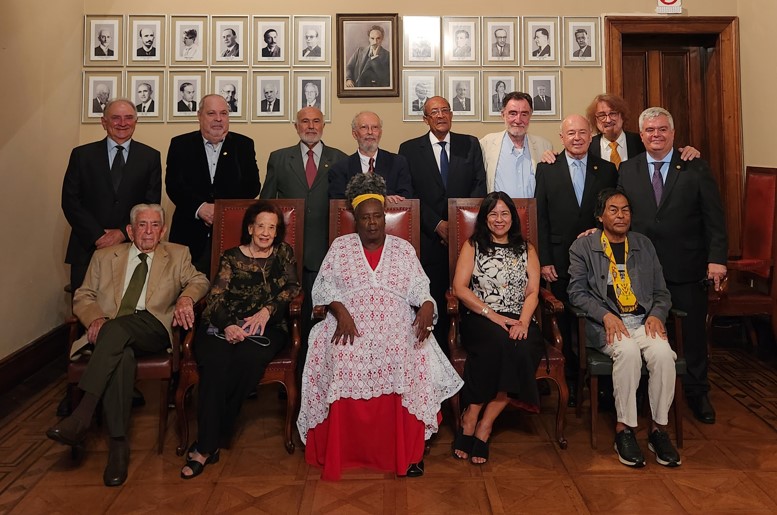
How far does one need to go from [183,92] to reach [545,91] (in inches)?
122

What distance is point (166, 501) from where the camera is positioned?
266 centimetres

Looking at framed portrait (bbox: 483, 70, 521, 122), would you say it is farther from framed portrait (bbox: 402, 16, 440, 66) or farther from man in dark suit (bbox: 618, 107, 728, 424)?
man in dark suit (bbox: 618, 107, 728, 424)

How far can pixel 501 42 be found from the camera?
5.32 metres

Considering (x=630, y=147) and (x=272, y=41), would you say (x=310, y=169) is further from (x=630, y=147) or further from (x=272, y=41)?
(x=630, y=147)

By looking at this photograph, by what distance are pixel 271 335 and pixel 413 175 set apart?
1479mm

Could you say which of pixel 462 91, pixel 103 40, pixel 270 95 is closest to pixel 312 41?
pixel 270 95

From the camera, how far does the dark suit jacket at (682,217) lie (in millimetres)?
3557

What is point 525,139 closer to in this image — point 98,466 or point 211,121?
point 211,121

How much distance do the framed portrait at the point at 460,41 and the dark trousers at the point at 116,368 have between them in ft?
11.5

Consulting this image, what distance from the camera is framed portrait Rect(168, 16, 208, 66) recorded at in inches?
206

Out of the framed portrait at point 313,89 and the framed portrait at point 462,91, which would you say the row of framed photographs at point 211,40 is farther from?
the framed portrait at point 462,91

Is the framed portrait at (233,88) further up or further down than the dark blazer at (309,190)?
further up

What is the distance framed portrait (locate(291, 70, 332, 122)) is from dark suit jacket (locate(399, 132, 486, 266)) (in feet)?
4.98

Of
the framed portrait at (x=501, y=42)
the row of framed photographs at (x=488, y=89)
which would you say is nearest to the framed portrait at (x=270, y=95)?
the row of framed photographs at (x=488, y=89)
